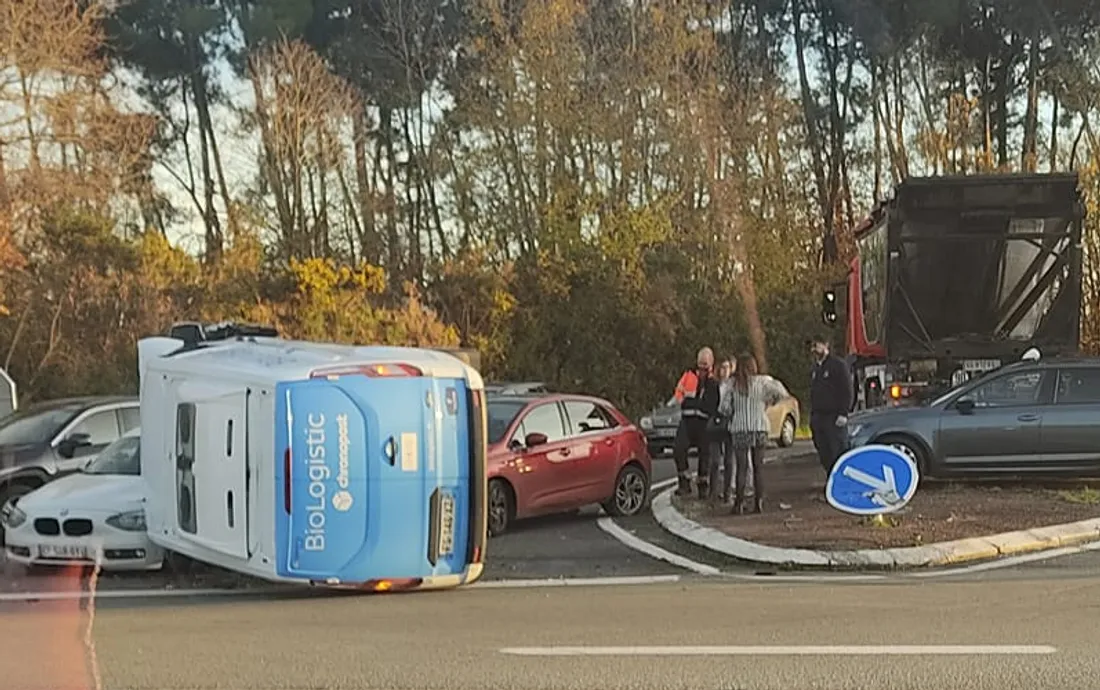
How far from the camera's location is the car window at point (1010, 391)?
1533 centimetres

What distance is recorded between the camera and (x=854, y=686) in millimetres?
7102

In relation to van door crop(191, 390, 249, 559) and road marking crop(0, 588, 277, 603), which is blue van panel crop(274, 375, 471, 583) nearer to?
van door crop(191, 390, 249, 559)

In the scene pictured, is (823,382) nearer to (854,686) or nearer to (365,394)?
(365,394)

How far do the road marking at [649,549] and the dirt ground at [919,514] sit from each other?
703 millimetres

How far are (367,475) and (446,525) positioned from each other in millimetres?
785

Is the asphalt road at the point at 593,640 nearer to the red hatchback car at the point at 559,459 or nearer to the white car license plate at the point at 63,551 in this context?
the white car license plate at the point at 63,551

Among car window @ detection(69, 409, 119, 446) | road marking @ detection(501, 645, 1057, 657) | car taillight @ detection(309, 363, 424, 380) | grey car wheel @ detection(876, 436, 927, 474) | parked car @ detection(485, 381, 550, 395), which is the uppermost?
car taillight @ detection(309, 363, 424, 380)

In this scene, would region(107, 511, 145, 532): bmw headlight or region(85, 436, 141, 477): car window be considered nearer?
region(107, 511, 145, 532): bmw headlight

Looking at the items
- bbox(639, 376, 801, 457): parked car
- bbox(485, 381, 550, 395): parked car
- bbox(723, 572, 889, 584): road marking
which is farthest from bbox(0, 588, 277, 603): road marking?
bbox(639, 376, 801, 457): parked car

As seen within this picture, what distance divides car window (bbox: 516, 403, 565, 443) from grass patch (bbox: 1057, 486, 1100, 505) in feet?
18.2

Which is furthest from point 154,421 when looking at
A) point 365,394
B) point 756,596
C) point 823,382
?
point 823,382

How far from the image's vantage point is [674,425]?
24.3m

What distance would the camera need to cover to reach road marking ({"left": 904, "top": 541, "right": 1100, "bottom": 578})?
1116 cm

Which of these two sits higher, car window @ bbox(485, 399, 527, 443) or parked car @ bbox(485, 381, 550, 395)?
parked car @ bbox(485, 381, 550, 395)
